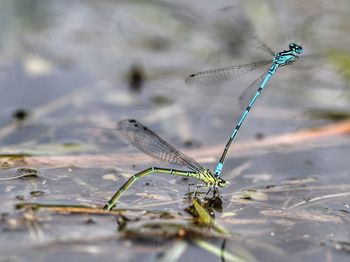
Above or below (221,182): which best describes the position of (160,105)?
above

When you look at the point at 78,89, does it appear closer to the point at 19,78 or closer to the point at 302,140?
the point at 19,78

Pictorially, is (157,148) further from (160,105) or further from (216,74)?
(160,105)

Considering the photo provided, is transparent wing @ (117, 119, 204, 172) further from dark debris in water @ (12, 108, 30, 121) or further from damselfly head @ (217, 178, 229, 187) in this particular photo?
dark debris in water @ (12, 108, 30, 121)

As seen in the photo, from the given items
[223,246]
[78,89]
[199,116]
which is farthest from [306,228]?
[78,89]

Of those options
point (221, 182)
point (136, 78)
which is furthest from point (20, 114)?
point (221, 182)

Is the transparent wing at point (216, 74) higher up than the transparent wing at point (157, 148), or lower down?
higher up

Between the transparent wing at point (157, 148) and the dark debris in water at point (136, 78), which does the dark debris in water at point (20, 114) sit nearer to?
the dark debris in water at point (136, 78)

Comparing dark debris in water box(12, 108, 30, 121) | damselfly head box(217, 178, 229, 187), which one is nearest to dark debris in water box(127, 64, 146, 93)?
dark debris in water box(12, 108, 30, 121)

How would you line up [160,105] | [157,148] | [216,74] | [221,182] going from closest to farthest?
[221,182], [157,148], [216,74], [160,105]

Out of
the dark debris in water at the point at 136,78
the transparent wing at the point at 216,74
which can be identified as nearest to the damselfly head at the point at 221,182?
the transparent wing at the point at 216,74
